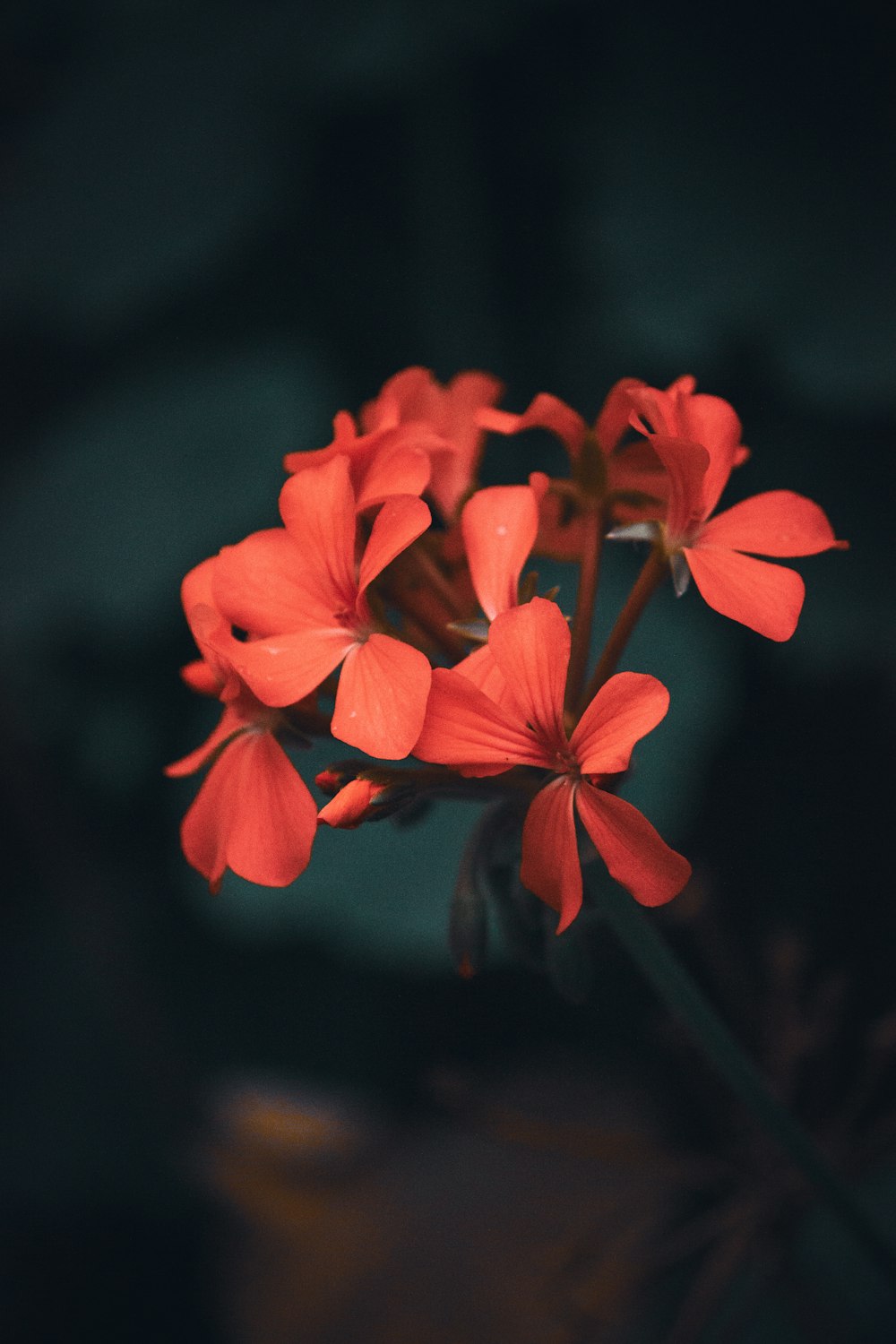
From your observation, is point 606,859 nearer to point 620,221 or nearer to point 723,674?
point 723,674

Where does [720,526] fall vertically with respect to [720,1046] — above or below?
above

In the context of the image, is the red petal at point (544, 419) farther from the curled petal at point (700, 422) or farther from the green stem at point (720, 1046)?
the green stem at point (720, 1046)

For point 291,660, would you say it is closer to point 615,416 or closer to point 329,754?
point 615,416

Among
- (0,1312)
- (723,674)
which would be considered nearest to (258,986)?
(0,1312)

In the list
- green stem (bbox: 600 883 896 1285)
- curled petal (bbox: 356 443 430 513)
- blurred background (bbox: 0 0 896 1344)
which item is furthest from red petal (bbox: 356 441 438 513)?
blurred background (bbox: 0 0 896 1344)

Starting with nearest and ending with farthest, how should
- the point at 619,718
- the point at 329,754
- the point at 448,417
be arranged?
the point at 619,718, the point at 448,417, the point at 329,754

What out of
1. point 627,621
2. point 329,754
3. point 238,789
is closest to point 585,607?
point 627,621
